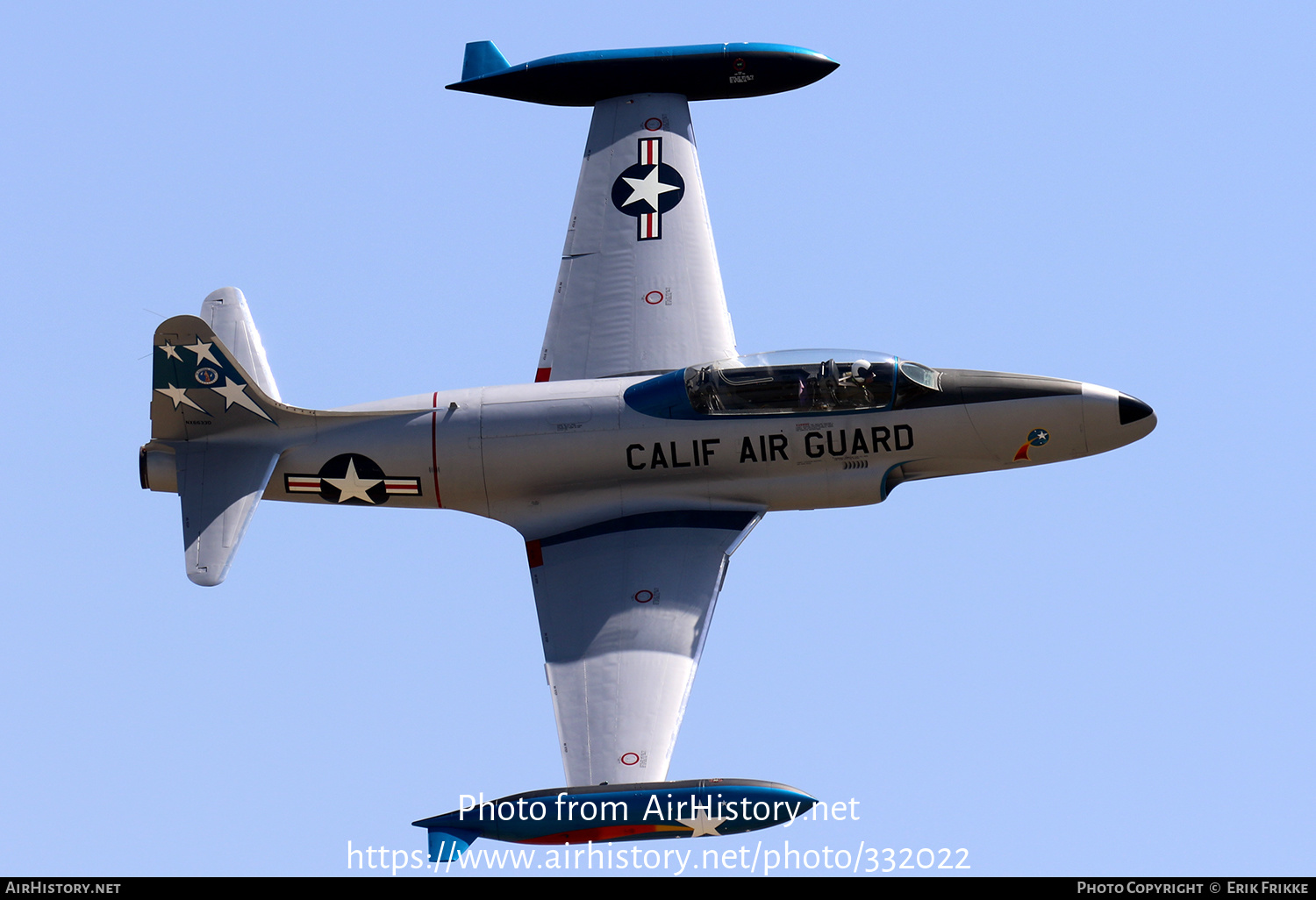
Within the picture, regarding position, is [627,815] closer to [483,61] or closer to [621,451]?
[621,451]

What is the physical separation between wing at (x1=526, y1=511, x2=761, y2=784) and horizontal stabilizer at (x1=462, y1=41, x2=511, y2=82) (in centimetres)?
630

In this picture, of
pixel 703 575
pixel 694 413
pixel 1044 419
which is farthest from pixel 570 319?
pixel 1044 419

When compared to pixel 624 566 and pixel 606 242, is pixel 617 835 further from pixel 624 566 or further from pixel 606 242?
pixel 606 242

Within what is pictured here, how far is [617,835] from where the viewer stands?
1600 cm

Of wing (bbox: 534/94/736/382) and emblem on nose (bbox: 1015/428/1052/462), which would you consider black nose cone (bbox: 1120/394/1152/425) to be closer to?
emblem on nose (bbox: 1015/428/1052/462)

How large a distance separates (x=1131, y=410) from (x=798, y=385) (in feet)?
11.2

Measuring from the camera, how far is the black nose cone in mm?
18281

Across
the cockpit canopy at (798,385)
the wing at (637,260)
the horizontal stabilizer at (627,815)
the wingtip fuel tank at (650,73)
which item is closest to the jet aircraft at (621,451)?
the cockpit canopy at (798,385)

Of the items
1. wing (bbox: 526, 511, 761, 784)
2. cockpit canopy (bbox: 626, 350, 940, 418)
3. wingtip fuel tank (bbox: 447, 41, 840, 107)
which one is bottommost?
wing (bbox: 526, 511, 761, 784)

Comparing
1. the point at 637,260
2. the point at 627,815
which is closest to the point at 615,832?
the point at 627,815

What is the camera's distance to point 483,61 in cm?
2159

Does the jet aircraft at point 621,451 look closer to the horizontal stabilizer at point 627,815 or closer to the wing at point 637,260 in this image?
the wing at point 637,260

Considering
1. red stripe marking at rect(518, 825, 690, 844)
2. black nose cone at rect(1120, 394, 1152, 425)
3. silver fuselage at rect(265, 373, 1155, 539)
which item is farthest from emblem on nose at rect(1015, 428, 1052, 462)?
red stripe marking at rect(518, 825, 690, 844)

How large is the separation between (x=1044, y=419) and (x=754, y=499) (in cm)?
302
